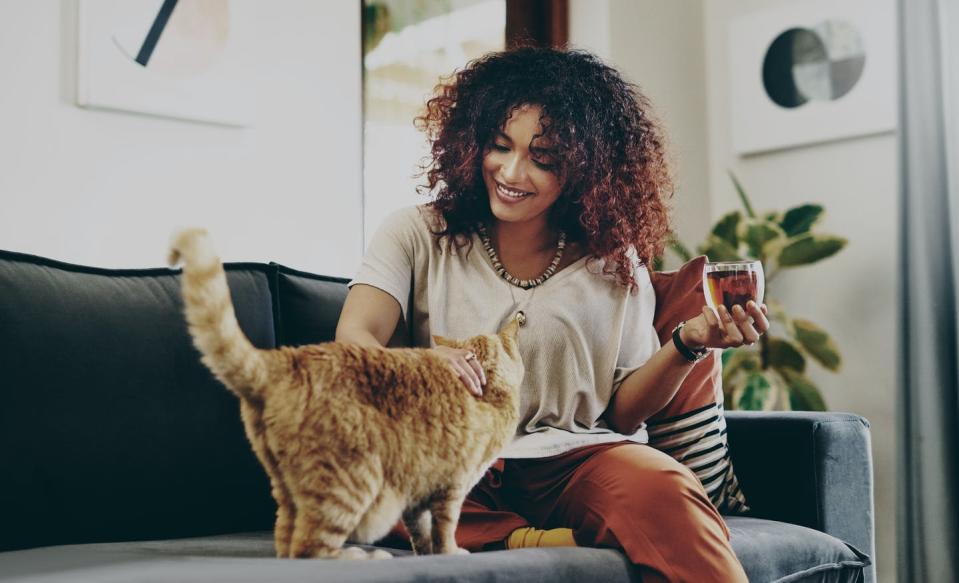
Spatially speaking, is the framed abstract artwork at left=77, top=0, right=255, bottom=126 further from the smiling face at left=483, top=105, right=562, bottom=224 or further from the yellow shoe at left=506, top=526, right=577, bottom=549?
the yellow shoe at left=506, top=526, right=577, bottom=549

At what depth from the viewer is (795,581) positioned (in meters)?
1.59

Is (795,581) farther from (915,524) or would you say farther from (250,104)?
(250,104)

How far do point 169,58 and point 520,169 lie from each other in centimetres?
112

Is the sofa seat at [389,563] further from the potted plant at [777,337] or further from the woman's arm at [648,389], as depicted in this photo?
the potted plant at [777,337]

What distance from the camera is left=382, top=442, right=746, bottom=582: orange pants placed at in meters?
1.32

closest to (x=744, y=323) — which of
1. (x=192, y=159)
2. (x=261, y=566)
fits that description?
(x=261, y=566)

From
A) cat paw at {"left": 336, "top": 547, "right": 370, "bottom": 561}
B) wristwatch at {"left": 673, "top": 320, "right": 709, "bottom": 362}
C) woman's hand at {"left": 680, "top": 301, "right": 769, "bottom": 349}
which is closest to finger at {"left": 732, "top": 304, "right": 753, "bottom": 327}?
woman's hand at {"left": 680, "top": 301, "right": 769, "bottom": 349}

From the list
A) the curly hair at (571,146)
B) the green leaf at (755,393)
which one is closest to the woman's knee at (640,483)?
the curly hair at (571,146)

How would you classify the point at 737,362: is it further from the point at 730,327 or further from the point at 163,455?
the point at 163,455

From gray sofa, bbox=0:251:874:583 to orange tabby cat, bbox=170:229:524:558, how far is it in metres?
0.16

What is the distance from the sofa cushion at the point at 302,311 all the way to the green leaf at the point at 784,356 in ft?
5.72

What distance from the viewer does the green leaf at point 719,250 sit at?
3176 mm

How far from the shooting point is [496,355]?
1288 millimetres

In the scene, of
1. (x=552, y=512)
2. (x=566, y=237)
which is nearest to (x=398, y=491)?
(x=552, y=512)
